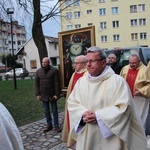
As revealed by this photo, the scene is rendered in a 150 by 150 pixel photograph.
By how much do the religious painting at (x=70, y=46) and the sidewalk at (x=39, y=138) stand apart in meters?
1.25

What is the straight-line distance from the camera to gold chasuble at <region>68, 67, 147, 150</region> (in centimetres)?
315

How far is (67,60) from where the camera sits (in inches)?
266

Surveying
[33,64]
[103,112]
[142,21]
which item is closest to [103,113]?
[103,112]

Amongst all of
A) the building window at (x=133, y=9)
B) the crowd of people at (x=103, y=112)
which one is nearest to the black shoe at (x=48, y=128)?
the crowd of people at (x=103, y=112)

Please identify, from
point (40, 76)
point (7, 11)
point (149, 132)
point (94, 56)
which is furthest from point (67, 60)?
point (7, 11)

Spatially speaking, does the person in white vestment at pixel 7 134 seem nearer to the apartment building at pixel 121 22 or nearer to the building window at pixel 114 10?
the apartment building at pixel 121 22

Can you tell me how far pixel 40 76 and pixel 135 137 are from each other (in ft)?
12.9

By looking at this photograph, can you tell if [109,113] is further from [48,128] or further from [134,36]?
[134,36]

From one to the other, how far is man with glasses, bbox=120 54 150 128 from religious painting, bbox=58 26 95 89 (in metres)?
1.05

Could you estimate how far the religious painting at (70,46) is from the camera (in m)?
6.31

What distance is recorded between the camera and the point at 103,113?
3.16 m

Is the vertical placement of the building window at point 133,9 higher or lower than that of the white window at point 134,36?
higher

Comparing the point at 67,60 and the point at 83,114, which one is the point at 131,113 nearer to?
the point at 83,114

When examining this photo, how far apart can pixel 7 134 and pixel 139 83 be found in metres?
4.65
